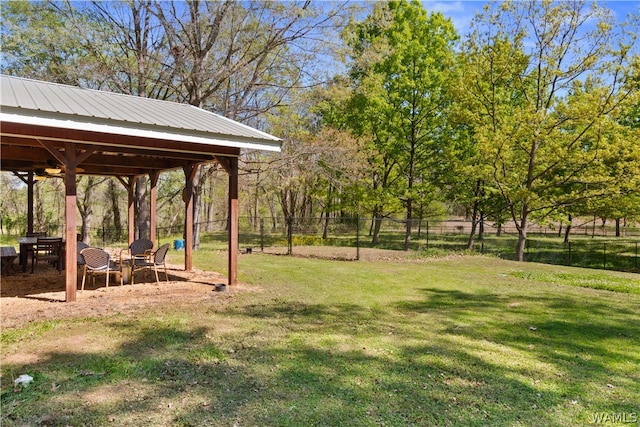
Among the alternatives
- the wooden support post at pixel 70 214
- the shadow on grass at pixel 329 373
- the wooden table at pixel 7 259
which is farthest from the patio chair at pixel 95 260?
the wooden table at pixel 7 259

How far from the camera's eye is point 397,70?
17.7m

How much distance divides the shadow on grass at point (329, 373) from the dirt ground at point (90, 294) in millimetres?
1048

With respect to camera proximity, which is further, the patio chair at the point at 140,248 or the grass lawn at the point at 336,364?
the patio chair at the point at 140,248

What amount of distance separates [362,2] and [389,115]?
260 inches

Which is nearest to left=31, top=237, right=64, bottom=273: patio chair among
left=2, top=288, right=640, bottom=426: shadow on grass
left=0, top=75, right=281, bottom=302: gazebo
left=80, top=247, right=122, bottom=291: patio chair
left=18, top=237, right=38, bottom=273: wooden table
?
left=18, top=237, right=38, bottom=273: wooden table

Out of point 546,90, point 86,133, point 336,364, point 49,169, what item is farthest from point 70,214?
point 546,90

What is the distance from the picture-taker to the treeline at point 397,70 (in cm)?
1270

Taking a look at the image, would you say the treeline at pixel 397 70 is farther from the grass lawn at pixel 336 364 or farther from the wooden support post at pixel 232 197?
the grass lawn at pixel 336 364

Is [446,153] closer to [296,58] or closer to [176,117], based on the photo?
[296,58]

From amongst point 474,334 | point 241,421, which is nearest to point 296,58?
point 474,334

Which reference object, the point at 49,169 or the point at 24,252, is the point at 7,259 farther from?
the point at 49,169

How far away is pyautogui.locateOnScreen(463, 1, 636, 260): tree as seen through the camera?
12719 millimetres

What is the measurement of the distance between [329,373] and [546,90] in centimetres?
1521

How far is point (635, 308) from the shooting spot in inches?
263
